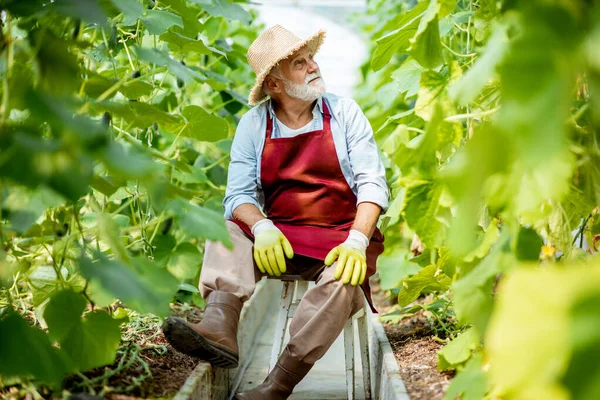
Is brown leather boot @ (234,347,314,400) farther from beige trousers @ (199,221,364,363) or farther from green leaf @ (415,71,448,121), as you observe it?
green leaf @ (415,71,448,121)

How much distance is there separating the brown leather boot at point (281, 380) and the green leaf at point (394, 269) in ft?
3.09

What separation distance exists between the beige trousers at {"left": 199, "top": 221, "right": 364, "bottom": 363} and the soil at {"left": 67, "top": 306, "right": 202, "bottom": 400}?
0.19m

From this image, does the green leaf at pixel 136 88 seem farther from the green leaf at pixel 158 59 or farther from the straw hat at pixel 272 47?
the straw hat at pixel 272 47

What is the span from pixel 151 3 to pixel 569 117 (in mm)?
1324

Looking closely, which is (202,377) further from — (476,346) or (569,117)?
(569,117)

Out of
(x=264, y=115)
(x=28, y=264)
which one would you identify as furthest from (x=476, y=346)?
(x=28, y=264)

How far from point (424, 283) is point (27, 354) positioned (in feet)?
3.68

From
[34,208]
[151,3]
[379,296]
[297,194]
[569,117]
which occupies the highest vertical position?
[151,3]

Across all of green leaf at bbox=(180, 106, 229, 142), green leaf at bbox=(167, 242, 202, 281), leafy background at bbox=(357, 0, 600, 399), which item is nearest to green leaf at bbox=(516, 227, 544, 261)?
leafy background at bbox=(357, 0, 600, 399)

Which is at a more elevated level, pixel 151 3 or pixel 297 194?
pixel 151 3

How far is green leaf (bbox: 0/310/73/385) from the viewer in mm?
1054

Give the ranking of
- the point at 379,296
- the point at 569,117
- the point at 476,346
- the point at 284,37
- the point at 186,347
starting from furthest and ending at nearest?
the point at 379,296
the point at 284,37
the point at 186,347
the point at 476,346
the point at 569,117

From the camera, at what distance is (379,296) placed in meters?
3.69

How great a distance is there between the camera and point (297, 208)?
2.10m
